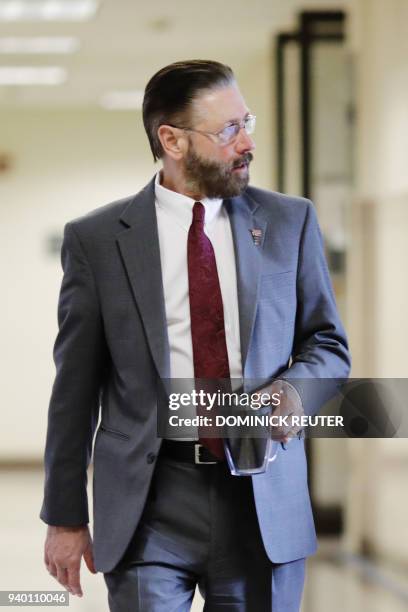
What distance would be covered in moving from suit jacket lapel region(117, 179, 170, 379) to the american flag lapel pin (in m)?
0.14

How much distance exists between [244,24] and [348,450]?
76.6 inches

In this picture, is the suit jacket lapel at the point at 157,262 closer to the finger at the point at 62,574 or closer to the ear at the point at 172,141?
the ear at the point at 172,141

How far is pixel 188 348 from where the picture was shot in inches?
65.1

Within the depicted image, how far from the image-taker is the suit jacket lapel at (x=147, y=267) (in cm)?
163

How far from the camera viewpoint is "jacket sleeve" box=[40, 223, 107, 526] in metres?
1.70

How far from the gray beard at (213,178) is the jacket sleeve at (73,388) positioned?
0.65 feet

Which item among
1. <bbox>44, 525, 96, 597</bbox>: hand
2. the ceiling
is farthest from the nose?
Answer: the ceiling

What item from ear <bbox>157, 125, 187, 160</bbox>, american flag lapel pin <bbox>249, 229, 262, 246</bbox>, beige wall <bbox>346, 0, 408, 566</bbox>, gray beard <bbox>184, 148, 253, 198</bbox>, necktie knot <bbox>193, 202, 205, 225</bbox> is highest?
ear <bbox>157, 125, 187, 160</bbox>

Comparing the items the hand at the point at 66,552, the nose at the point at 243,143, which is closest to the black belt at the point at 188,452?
the hand at the point at 66,552

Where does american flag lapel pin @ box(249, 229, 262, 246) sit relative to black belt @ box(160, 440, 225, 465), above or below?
above

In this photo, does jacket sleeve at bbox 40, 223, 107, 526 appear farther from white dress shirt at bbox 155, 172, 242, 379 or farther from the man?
white dress shirt at bbox 155, 172, 242, 379

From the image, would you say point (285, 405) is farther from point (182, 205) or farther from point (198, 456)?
point (182, 205)

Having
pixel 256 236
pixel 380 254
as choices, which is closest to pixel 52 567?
pixel 256 236

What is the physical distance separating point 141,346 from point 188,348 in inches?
2.7
